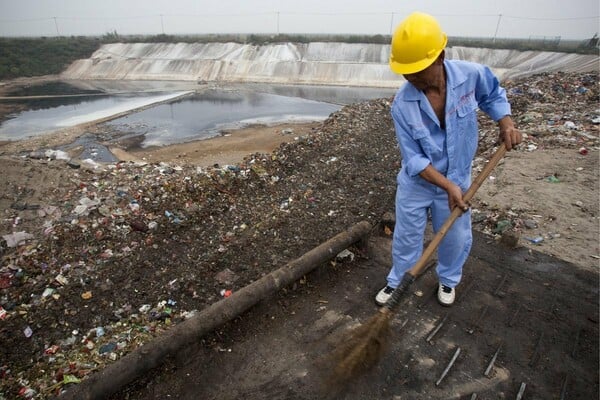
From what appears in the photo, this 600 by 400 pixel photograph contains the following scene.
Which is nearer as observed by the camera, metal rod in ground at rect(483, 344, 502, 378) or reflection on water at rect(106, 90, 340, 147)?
metal rod in ground at rect(483, 344, 502, 378)

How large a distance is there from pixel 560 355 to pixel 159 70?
28.9 metres

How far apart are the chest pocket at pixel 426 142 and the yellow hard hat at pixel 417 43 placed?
1.15 ft

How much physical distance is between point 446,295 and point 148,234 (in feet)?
9.85

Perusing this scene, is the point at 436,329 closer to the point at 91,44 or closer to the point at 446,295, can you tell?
the point at 446,295

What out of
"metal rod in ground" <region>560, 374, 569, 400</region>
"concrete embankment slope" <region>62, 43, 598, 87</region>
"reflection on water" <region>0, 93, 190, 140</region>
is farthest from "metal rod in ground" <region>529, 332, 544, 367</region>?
"concrete embankment slope" <region>62, 43, 598, 87</region>

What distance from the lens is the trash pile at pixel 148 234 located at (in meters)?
2.51

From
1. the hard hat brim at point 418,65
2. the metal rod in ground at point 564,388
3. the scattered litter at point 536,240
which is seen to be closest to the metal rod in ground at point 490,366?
the metal rod in ground at point 564,388

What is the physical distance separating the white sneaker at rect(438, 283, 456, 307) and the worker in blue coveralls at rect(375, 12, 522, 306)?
367 millimetres

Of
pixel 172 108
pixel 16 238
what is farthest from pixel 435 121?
pixel 172 108

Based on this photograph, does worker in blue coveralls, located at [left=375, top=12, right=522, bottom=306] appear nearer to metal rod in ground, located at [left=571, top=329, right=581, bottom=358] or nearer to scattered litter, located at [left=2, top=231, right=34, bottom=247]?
metal rod in ground, located at [left=571, top=329, right=581, bottom=358]

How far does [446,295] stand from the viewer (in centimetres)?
258

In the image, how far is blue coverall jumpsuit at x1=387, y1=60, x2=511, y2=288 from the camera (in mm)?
2021

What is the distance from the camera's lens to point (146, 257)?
3.36 metres

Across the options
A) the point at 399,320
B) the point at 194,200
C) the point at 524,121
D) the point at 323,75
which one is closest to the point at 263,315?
the point at 399,320
